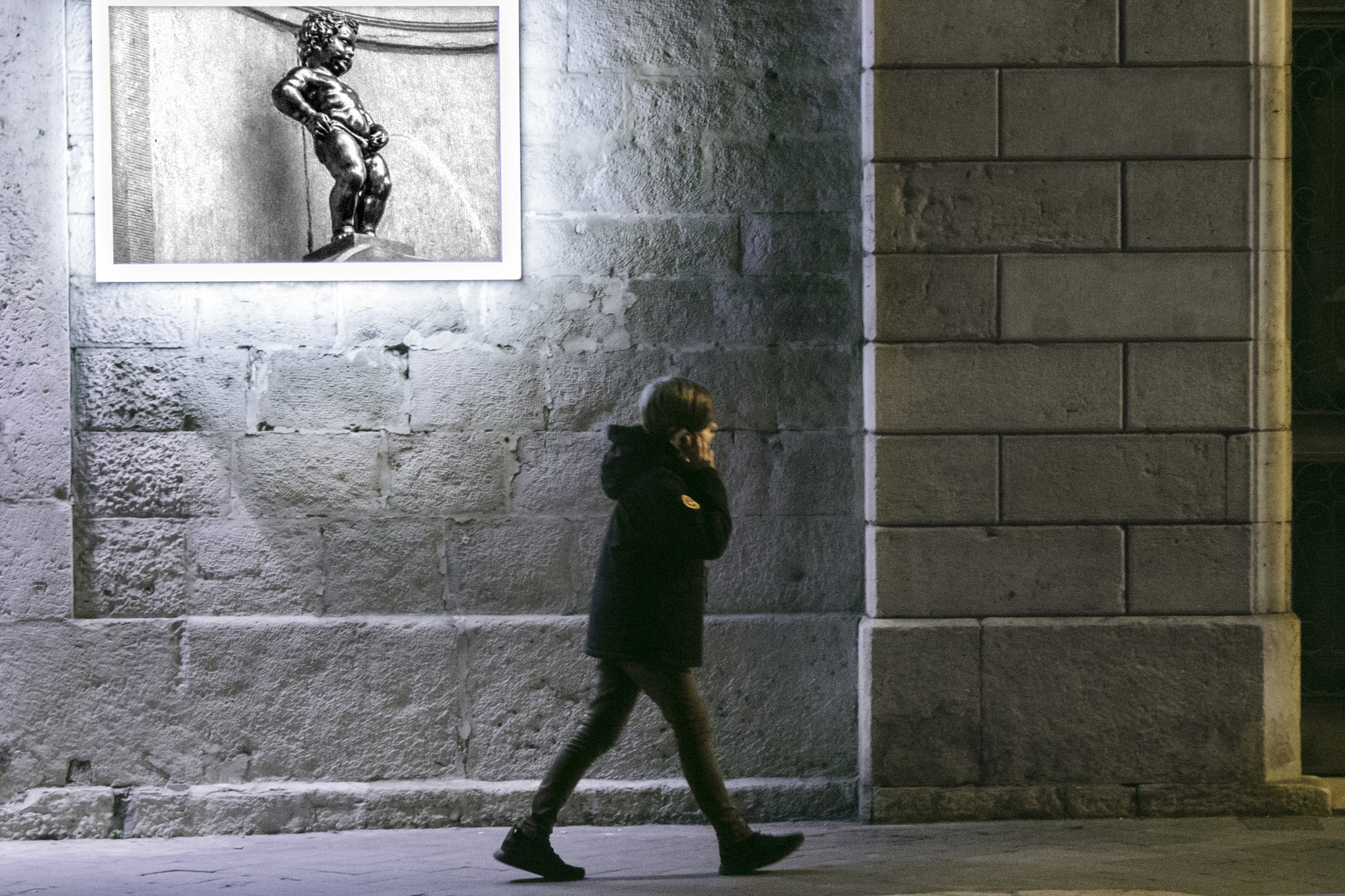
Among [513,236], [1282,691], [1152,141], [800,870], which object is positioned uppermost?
[1152,141]

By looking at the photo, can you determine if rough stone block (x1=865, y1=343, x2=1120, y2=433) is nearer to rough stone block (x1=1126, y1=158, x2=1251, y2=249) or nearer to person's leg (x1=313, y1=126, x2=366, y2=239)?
rough stone block (x1=1126, y1=158, x2=1251, y2=249)

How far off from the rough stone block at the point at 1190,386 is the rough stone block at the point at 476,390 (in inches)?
93.7

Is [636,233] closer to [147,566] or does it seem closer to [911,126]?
[911,126]

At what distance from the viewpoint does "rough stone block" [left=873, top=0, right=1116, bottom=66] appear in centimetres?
520

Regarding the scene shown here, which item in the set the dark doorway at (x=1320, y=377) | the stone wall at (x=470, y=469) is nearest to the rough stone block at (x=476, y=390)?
the stone wall at (x=470, y=469)

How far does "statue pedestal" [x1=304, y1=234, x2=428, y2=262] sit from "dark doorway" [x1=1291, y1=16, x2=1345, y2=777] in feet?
12.3

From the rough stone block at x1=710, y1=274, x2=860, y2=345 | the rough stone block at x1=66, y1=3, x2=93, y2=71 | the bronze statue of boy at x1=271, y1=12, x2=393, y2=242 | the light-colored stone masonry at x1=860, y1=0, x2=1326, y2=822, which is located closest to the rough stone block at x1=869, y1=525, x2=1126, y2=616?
the light-colored stone masonry at x1=860, y1=0, x2=1326, y2=822

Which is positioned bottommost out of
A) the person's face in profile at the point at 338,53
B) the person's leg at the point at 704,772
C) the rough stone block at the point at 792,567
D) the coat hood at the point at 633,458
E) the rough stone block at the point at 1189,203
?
the person's leg at the point at 704,772

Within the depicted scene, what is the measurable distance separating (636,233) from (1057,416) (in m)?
1.83

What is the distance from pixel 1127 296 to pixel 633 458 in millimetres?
2221

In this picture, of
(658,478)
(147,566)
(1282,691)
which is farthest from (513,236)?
(1282,691)

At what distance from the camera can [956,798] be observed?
206 inches

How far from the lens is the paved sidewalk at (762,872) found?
14.3 ft

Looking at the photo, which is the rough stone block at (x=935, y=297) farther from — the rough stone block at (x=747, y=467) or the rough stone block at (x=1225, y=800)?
the rough stone block at (x=1225, y=800)
